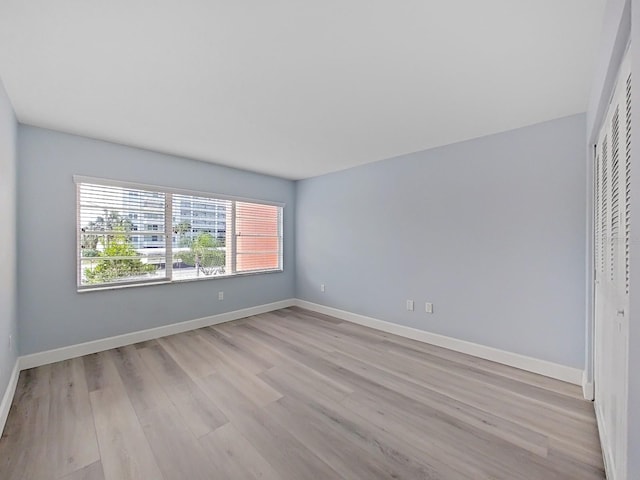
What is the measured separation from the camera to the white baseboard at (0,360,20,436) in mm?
1911

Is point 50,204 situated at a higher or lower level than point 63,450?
higher

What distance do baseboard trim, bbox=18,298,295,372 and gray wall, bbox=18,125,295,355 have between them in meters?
0.07

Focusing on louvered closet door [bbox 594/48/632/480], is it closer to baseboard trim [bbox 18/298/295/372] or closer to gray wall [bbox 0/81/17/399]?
gray wall [bbox 0/81/17/399]

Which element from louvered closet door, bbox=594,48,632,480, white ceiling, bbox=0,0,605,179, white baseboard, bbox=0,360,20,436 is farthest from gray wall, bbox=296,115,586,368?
white baseboard, bbox=0,360,20,436

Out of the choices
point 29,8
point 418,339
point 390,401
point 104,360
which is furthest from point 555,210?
point 104,360

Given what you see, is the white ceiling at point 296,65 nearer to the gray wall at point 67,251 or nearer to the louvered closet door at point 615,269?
the gray wall at point 67,251

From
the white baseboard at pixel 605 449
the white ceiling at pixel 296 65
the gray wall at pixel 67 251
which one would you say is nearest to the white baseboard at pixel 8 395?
the gray wall at pixel 67 251

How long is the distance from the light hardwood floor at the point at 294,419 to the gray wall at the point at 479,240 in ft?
1.68

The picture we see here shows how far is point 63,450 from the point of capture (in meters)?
1.70

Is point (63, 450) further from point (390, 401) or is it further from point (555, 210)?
point (555, 210)

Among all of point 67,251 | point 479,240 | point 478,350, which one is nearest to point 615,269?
point 479,240

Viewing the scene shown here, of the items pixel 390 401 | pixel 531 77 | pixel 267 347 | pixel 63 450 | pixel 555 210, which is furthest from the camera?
pixel 267 347

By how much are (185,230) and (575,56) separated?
4.28 metres

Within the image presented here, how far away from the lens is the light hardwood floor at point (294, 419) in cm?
158
